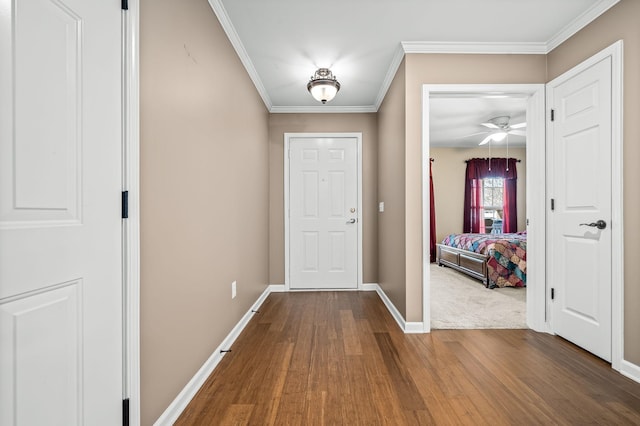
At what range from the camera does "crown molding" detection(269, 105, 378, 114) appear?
4.15 metres

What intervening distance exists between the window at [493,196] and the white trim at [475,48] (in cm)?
477

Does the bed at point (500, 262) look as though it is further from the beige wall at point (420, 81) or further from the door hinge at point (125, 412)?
the door hinge at point (125, 412)

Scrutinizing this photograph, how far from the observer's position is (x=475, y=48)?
268 centimetres

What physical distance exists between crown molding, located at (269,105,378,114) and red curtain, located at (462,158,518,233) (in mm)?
3891

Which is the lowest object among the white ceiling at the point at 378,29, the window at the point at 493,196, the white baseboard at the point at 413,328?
the white baseboard at the point at 413,328

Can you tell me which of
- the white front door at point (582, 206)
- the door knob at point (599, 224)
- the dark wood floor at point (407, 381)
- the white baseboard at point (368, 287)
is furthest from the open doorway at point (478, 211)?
the door knob at point (599, 224)

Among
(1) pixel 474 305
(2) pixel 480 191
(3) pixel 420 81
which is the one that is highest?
(3) pixel 420 81

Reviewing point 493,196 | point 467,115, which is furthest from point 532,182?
point 493,196

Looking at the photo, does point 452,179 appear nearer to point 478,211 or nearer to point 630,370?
A: point 478,211

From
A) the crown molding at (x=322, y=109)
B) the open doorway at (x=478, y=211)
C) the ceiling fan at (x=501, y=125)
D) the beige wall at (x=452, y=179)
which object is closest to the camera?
the open doorway at (x=478, y=211)

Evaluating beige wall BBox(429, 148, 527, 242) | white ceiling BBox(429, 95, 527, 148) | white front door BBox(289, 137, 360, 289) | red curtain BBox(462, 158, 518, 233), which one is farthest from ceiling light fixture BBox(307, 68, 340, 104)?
red curtain BBox(462, 158, 518, 233)

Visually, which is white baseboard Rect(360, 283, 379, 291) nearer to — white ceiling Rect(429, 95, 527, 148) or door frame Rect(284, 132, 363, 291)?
door frame Rect(284, 132, 363, 291)

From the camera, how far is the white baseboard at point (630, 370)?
1866 mm

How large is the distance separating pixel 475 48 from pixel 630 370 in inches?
101
